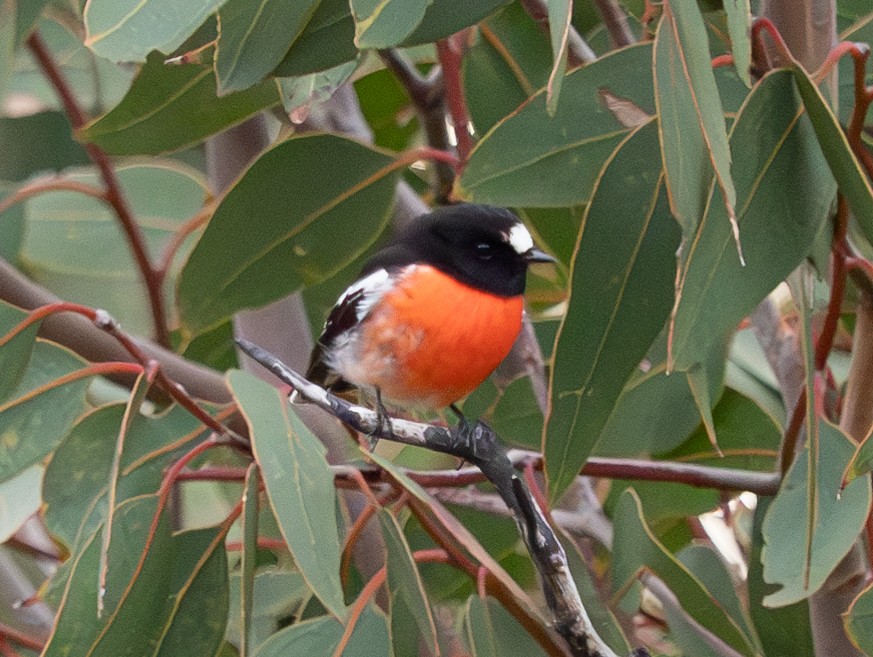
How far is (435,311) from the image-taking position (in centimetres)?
180

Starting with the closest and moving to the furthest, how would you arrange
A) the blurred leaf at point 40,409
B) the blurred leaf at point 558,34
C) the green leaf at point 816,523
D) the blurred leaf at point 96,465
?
1. the blurred leaf at point 558,34
2. the green leaf at point 816,523
3. the blurred leaf at point 40,409
4. the blurred leaf at point 96,465

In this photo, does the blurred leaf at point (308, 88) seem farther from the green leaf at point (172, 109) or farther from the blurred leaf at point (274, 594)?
the blurred leaf at point (274, 594)

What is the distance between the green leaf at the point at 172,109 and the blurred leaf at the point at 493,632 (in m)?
0.74

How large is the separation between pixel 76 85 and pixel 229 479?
4.74 ft

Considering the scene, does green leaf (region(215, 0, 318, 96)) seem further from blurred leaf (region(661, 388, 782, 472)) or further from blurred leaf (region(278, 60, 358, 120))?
blurred leaf (region(661, 388, 782, 472))

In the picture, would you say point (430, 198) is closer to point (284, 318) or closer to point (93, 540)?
point (284, 318)

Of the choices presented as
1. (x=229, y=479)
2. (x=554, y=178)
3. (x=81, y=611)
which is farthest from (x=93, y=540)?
(x=554, y=178)

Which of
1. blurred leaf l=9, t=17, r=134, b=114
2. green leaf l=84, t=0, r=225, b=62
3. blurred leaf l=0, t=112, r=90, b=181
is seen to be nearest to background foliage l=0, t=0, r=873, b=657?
green leaf l=84, t=0, r=225, b=62

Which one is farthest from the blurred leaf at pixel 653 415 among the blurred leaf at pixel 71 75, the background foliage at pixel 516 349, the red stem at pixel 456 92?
the blurred leaf at pixel 71 75

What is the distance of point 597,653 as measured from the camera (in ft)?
4.26

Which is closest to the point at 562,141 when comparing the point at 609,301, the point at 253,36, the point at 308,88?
the point at 609,301

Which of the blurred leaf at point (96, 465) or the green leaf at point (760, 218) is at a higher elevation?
the green leaf at point (760, 218)

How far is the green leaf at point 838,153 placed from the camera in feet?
4.04

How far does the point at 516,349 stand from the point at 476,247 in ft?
0.74
